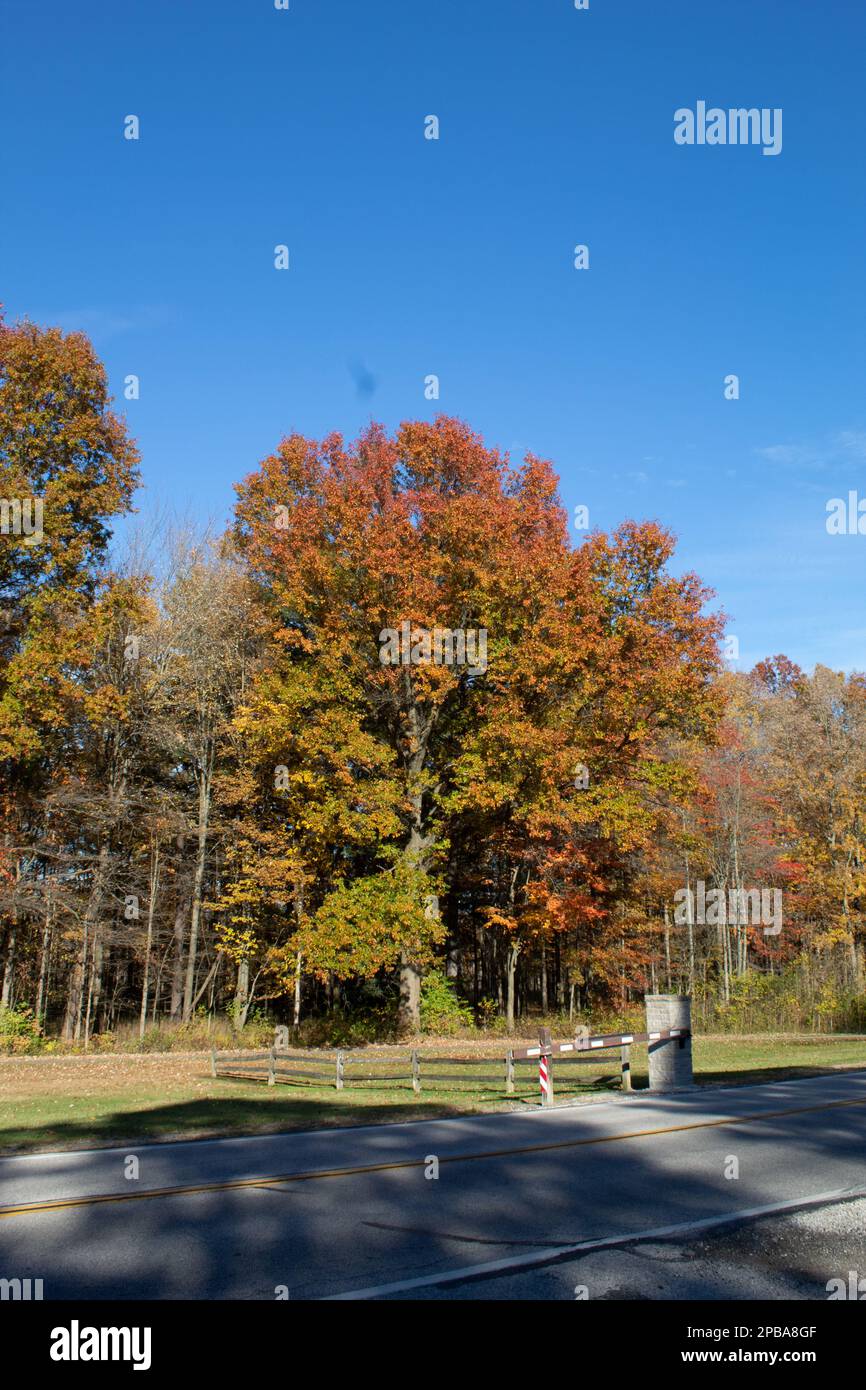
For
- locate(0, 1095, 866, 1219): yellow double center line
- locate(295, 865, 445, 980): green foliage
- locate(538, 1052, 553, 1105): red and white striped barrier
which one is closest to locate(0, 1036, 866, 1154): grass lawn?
locate(538, 1052, 553, 1105): red and white striped barrier

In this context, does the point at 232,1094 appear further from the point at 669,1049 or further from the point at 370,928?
the point at 370,928

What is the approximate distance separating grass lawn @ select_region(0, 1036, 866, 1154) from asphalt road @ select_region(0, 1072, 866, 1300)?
206 centimetres

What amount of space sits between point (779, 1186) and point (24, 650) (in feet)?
81.9

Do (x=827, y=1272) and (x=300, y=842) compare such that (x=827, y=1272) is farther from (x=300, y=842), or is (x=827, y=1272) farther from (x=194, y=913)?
(x=194, y=913)

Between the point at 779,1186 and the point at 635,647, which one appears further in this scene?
the point at 635,647

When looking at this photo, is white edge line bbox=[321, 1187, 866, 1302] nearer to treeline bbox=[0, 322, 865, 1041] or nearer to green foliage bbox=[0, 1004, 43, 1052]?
treeline bbox=[0, 322, 865, 1041]

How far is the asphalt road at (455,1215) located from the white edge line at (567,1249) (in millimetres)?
21

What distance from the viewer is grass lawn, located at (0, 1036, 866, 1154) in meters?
14.0

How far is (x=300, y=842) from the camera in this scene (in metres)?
30.9

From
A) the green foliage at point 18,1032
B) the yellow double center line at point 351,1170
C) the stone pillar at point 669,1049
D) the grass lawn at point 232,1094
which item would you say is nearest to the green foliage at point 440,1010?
the grass lawn at point 232,1094

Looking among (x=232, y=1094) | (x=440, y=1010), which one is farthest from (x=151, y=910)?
(x=232, y=1094)

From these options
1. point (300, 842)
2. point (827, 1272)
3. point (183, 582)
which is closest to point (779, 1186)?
point (827, 1272)

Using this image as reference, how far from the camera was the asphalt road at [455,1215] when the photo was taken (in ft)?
19.9
